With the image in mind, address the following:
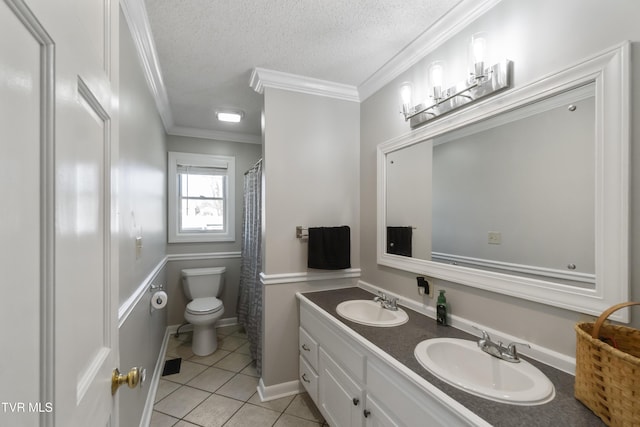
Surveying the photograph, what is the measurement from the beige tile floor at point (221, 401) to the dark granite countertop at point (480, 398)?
3.02 feet

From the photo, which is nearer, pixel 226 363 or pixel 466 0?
pixel 466 0

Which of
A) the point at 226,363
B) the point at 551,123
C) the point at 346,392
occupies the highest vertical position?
the point at 551,123

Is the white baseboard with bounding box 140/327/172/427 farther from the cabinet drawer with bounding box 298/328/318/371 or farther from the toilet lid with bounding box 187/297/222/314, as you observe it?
the cabinet drawer with bounding box 298/328/318/371

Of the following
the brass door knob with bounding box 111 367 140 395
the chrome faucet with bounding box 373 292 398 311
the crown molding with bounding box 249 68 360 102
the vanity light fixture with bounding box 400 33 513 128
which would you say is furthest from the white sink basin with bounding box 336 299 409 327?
the crown molding with bounding box 249 68 360 102

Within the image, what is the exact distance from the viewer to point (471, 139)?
1430mm

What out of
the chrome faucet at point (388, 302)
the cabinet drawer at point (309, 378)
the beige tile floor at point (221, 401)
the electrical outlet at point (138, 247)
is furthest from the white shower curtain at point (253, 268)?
the chrome faucet at point (388, 302)

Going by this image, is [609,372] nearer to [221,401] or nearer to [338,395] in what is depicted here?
[338,395]

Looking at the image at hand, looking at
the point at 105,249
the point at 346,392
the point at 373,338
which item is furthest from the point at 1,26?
the point at 346,392

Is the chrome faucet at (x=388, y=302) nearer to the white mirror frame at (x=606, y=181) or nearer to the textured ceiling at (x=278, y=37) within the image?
the white mirror frame at (x=606, y=181)

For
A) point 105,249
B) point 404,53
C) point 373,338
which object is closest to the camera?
point 105,249

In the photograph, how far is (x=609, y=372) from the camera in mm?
733

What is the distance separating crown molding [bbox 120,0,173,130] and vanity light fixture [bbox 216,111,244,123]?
0.49m

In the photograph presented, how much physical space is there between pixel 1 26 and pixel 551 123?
1536mm

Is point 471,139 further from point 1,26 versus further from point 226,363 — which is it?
point 226,363
